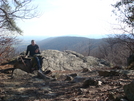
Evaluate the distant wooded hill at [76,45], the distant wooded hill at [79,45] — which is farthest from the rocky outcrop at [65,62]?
the distant wooded hill at [76,45]

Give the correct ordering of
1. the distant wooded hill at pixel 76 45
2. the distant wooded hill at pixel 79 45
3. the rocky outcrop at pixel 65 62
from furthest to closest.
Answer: the distant wooded hill at pixel 76 45 < the distant wooded hill at pixel 79 45 < the rocky outcrop at pixel 65 62

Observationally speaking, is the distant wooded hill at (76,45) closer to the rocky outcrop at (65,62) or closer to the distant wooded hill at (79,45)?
the distant wooded hill at (79,45)

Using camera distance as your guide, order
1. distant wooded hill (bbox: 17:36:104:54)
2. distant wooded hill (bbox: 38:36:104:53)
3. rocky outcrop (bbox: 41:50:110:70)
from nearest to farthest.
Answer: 1. rocky outcrop (bbox: 41:50:110:70)
2. distant wooded hill (bbox: 17:36:104:54)
3. distant wooded hill (bbox: 38:36:104:53)

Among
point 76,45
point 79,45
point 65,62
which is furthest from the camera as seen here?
point 76,45

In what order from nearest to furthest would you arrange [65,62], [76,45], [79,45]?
[65,62]
[79,45]
[76,45]

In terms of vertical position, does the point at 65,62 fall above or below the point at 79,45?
above

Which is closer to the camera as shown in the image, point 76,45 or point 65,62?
point 65,62

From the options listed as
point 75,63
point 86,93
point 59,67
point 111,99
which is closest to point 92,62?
point 75,63

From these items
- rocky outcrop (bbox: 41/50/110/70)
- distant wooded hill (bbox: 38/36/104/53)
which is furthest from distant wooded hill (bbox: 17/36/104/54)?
Answer: rocky outcrop (bbox: 41/50/110/70)

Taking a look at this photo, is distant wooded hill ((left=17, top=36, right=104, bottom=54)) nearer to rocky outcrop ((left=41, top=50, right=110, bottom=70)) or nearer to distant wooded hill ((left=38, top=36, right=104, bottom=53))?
distant wooded hill ((left=38, top=36, right=104, bottom=53))

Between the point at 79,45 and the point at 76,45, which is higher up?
the point at 79,45

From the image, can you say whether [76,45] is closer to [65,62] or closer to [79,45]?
[79,45]

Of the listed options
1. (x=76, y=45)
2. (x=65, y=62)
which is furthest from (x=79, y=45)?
(x=65, y=62)

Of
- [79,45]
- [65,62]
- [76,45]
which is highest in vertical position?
[65,62]
